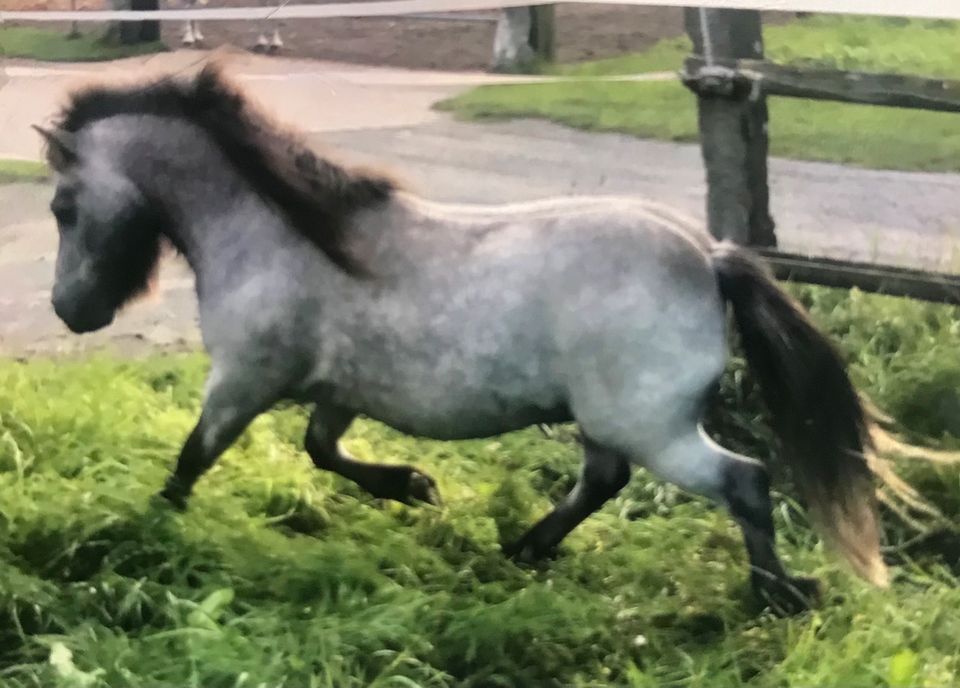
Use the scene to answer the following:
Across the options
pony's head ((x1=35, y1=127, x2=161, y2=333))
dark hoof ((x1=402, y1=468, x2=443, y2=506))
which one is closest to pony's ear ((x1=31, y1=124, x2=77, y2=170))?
pony's head ((x1=35, y1=127, x2=161, y2=333))

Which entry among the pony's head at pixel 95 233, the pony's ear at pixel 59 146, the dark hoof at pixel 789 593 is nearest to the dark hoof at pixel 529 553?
the dark hoof at pixel 789 593

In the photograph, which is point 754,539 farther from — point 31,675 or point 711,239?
point 31,675

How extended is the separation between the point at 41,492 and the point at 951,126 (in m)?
1.03

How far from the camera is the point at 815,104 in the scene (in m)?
1.04

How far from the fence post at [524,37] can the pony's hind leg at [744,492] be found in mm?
404

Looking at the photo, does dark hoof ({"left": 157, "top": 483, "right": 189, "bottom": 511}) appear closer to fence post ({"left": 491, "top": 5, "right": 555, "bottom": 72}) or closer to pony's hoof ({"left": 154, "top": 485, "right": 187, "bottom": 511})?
pony's hoof ({"left": 154, "top": 485, "right": 187, "bottom": 511})

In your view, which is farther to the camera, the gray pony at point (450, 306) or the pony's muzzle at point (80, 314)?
the pony's muzzle at point (80, 314)

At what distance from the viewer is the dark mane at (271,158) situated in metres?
1.02

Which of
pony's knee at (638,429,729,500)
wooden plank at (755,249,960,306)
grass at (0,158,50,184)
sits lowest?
pony's knee at (638,429,729,500)

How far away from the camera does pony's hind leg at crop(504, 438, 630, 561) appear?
107 cm

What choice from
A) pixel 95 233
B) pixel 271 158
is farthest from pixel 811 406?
pixel 95 233

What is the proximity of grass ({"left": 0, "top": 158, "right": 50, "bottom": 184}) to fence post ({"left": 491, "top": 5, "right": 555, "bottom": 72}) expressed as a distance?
0.48 meters

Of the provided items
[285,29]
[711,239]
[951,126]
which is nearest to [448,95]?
[285,29]

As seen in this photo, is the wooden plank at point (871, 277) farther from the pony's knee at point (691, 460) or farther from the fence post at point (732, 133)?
the pony's knee at point (691, 460)
